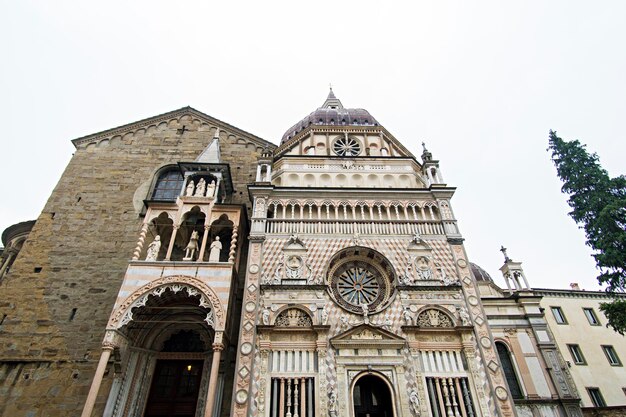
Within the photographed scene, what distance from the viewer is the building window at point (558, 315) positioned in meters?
23.5

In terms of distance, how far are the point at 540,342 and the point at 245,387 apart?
13.2 m

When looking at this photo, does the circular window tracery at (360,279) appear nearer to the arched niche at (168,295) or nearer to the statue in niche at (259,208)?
the statue in niche at (259,208)

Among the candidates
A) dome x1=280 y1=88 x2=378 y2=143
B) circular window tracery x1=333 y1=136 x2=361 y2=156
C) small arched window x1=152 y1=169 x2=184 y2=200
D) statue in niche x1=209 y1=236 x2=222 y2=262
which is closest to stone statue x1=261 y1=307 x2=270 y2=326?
statue in niche x1=209 y1=236 x2=222 y2=262

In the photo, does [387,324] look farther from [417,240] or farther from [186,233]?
[186,233]

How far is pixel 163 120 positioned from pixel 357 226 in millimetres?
15213

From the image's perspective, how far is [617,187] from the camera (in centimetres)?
1534

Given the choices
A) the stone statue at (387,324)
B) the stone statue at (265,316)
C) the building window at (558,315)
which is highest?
the building window at (558,315)

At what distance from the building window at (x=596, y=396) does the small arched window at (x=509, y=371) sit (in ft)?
37.6

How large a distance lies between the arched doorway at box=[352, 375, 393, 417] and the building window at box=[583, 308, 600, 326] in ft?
69.3

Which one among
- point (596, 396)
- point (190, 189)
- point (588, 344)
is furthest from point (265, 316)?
point (588, 344)

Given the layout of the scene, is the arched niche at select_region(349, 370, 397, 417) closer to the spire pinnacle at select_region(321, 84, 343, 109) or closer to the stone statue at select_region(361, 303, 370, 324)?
the stone statue at select_region(361, 303, 370, 324)

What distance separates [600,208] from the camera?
49.7 feet

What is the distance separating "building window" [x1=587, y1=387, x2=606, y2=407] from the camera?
20.8 meters

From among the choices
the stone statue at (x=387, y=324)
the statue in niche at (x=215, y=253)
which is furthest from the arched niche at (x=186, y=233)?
the stone statue at (x=387, y=324)
